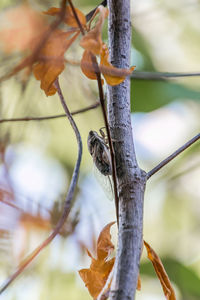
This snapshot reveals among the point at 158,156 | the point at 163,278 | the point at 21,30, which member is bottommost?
the point at 163,278

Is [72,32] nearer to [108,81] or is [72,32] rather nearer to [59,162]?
[108,81]

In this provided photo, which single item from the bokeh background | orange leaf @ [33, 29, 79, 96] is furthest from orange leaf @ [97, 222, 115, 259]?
the bokeh background

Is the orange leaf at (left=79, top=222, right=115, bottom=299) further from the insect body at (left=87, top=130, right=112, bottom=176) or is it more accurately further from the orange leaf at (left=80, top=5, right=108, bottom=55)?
the orange leaf at (left=80, top=5, right=108, bottom=55)

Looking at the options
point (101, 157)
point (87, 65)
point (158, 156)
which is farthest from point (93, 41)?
point (158, 156)

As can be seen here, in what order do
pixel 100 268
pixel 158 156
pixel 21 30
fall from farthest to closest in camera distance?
pixel 158 156 → pixel 100 268 → pixel 21 30

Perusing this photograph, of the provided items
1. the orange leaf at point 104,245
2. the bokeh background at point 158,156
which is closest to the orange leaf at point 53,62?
the orange leaf at point 104,245

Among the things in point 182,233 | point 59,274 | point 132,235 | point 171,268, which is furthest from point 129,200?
A: point 182,233

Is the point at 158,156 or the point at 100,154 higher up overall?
the point at 158,156

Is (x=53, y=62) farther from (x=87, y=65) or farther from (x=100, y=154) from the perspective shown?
(x=100, y=154)

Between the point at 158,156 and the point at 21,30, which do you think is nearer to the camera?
the point at 21,30
